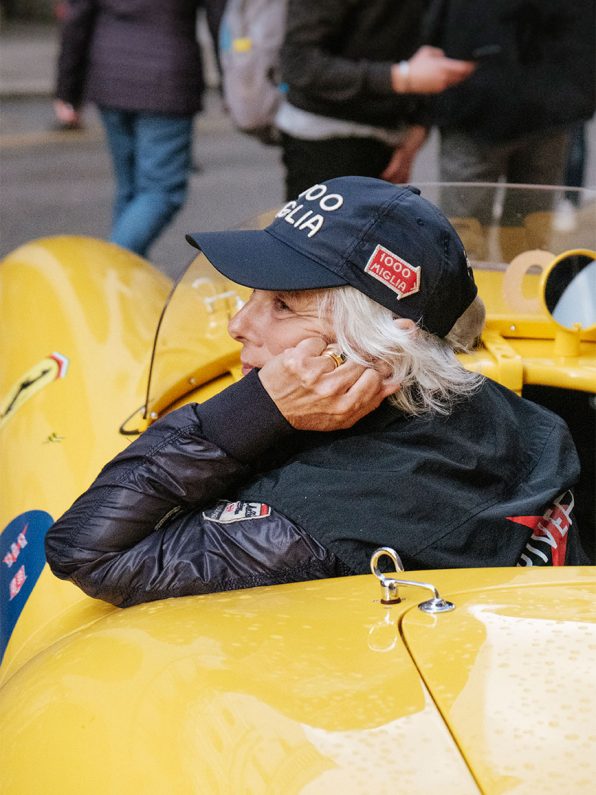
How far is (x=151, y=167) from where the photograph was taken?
4.77m

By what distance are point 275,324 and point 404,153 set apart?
2389 millimetres

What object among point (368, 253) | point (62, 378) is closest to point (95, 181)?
point (62, 378)

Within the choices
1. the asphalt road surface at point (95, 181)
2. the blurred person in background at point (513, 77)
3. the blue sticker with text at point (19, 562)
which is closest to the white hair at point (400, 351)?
the blue sticker with text at point (19, 562)

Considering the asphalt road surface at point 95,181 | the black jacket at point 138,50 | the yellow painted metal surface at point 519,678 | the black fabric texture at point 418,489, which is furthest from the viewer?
the asphalt road surface at point 95,181

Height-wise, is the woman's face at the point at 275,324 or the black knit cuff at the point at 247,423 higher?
the woman's face at the point at 275,324

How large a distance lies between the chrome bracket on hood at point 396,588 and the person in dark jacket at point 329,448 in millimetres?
113

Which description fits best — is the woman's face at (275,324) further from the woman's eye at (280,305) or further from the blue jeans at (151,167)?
the blue jeans at (151,167)

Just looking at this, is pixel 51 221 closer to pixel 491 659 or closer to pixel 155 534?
pixel 155 534

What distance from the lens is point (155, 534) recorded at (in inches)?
72.6

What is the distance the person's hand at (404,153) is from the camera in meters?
4.08

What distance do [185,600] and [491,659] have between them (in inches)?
19.9

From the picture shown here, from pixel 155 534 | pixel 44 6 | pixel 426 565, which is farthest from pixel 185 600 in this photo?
pixel 44 6

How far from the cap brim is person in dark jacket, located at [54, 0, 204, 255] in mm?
2885

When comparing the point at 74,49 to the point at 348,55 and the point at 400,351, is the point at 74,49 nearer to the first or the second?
the point at 348,55
